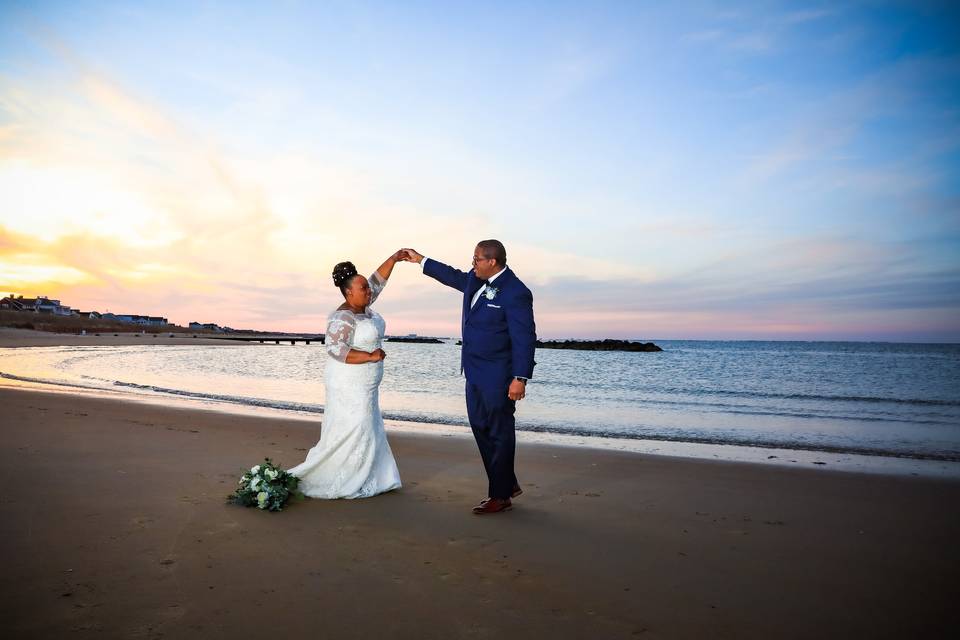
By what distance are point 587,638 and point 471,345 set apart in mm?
2958

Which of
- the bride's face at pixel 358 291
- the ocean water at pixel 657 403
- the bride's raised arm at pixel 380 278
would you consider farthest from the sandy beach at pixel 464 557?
the ocean water at pixel 657 403

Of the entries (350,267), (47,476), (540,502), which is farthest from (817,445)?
(47,476)

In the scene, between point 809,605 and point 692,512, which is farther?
point 692,512

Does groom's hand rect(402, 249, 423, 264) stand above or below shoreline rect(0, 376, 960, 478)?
above

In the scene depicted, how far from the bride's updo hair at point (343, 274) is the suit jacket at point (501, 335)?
3.93 ft

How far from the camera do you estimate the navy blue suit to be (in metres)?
5.34

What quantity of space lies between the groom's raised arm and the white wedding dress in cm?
83

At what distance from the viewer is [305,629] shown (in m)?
3.07

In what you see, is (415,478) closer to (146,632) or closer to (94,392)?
(146,632)

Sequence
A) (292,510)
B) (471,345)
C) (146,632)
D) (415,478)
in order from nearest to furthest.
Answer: (146,632) < (292,510) < (471,345) < (415,478)

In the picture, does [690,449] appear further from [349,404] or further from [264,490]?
[264,490]

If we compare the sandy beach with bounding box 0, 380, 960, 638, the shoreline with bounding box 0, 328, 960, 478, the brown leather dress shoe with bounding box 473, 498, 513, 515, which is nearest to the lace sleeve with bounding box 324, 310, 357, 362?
the sandy beach with bounding box 0, 380, 960, 638

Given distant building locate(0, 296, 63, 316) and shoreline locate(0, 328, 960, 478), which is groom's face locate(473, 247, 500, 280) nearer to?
shoreline locate(0, 328, 960, 478)

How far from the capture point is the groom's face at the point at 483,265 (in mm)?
5488
